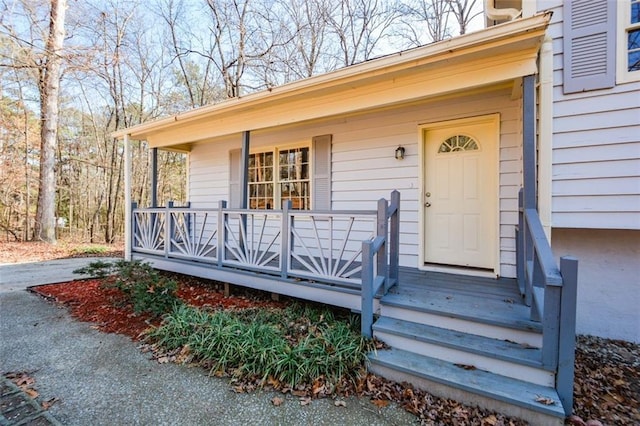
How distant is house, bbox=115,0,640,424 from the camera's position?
2.51m

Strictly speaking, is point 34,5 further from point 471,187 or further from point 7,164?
point 471,187

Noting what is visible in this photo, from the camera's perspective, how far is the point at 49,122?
10.1 metres

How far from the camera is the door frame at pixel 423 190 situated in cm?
404

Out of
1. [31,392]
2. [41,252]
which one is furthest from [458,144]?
[41,252]

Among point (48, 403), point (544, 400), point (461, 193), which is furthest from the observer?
point (461, 193)

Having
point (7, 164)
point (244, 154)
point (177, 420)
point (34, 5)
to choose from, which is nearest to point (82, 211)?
point (7, 164)

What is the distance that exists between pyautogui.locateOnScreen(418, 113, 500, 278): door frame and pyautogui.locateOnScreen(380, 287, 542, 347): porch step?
1053 millimetres

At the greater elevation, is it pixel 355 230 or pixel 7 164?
pixel 7 164

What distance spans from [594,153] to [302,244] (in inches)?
129

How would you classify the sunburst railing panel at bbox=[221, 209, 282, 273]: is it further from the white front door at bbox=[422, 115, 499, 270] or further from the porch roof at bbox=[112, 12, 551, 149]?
the white front door at bbox=[422, 115, 499, 270]

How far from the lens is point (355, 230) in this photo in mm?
5102

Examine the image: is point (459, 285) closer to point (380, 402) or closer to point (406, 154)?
point (380, 402)

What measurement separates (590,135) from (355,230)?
3.10 meters

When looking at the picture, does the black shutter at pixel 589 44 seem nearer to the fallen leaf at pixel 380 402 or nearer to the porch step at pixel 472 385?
the porch step at pixel 472 385
